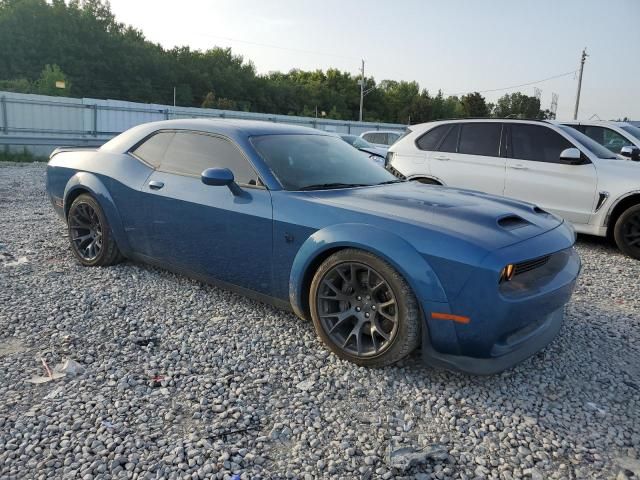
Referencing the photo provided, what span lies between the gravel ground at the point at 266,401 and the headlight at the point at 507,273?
2.29 ft

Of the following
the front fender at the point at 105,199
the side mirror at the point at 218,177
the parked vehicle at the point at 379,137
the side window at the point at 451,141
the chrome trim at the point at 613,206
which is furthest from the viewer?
the parked vehicle at the point at 379,137

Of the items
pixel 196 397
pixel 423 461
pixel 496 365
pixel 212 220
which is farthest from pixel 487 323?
pixel 212 220

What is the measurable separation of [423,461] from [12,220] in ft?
22.1

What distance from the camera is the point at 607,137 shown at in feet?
27.9

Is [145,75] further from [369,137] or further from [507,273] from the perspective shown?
[507,273]

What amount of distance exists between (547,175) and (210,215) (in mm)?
4816

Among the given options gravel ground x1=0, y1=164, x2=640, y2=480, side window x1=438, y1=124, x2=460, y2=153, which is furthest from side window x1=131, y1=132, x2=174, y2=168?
side window x1=438, y1=124, x2=460, y2=153

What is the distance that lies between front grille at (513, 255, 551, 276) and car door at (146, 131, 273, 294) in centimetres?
159

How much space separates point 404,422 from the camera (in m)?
2.65

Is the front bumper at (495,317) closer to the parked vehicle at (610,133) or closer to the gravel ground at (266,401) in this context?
the gravel ground at (266,401)

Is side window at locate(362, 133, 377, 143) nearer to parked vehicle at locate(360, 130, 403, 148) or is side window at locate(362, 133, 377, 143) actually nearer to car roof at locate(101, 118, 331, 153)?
parked vehicle at locate(360, 130, 403, 148)

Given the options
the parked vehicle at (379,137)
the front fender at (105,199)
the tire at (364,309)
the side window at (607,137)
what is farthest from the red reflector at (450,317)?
the parked vehicle at (379,137)

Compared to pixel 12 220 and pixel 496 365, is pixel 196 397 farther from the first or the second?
pixel 12 220

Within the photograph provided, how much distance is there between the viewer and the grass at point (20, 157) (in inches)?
616
